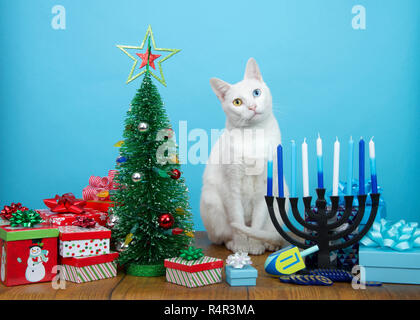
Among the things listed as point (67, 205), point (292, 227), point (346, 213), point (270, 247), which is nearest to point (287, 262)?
point (292, 227)

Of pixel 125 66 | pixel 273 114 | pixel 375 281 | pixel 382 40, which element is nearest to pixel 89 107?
pixel 125 66

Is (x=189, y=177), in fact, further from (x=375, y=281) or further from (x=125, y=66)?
(x=375, y=281)

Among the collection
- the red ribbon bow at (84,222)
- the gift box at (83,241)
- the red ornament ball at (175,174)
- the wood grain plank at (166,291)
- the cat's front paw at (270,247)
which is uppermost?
the red ornament ball at (175,174)

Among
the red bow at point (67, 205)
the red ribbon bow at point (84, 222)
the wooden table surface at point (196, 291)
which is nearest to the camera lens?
the wooden table surface at point (196, 291)

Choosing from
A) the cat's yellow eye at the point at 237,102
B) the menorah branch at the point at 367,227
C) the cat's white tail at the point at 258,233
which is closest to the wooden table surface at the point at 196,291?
Result: the menorah branch at the point at 367,227

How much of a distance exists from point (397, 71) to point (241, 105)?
989mm

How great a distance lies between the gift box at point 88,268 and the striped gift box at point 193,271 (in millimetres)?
156

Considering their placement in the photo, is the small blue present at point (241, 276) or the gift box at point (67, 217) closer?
the small blue present at point (241, 276)

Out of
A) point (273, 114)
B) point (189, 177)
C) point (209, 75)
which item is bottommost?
point (189, 177)

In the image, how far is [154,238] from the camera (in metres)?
1.20

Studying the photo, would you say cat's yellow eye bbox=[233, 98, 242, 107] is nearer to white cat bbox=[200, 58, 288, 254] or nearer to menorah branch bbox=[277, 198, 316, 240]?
white cat bbox=[200, 58, 288, 254]

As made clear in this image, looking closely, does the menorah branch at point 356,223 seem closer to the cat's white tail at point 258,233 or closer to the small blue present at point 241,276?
the small blue present at point 241,276

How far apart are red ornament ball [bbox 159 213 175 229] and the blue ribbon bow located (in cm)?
49

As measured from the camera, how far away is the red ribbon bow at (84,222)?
1186 mm
